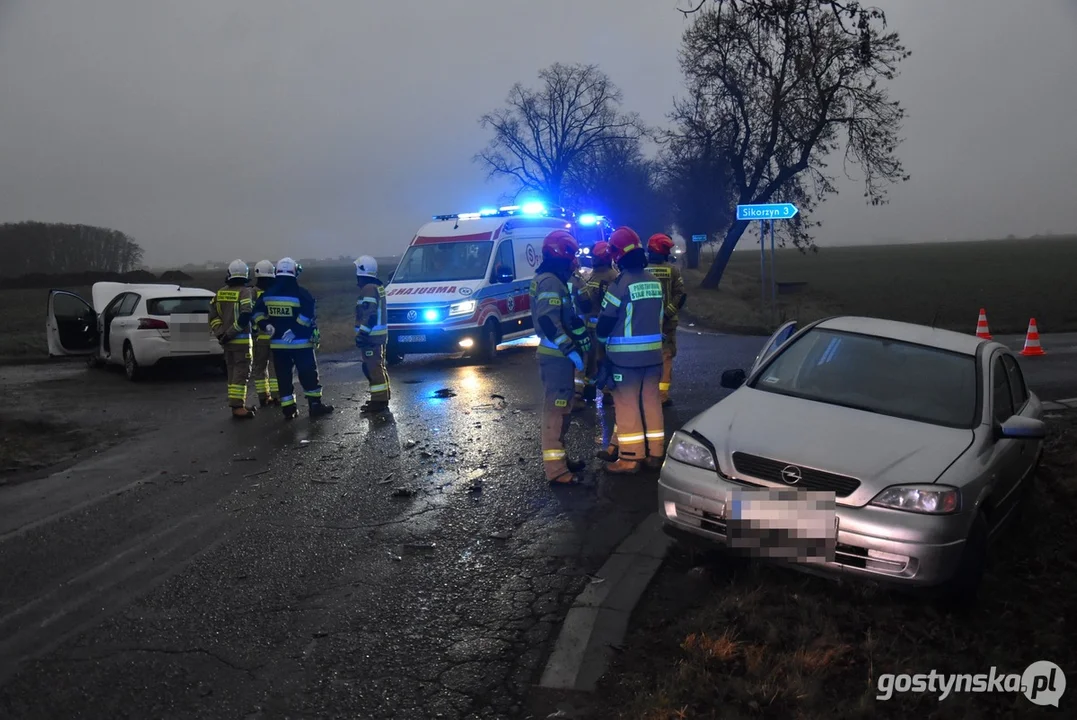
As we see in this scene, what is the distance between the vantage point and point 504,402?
1066 centimetres

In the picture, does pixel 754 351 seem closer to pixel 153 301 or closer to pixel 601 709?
pixel 153 301

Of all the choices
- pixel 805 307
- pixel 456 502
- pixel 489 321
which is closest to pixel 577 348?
pixel 456 502

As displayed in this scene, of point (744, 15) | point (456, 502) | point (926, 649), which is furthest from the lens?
point (744, 15)

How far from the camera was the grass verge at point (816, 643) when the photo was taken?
3.38m

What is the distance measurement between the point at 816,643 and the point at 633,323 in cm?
332

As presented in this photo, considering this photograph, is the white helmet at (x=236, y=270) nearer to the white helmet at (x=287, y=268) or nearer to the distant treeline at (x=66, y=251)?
the white helmet at (x=287, y=268)

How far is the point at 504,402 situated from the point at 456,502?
4.33 meters

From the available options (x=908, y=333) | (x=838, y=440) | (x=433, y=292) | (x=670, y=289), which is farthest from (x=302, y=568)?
(x=433, y=292)

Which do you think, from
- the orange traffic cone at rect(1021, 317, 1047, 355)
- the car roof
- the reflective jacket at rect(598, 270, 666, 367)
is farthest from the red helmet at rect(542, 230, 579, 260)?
the orange traffic cone at rect(1021, 317, 1047, 355)

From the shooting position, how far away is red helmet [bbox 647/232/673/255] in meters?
8.36

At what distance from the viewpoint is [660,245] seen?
27.6ft

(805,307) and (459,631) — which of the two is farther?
(805,307)

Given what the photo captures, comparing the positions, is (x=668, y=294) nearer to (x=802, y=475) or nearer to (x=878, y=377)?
(x=878, y=377)

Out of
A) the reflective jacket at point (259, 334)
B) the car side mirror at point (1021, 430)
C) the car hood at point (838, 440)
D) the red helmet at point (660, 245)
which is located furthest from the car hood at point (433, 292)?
the car side mirror at point (1021, 430)
